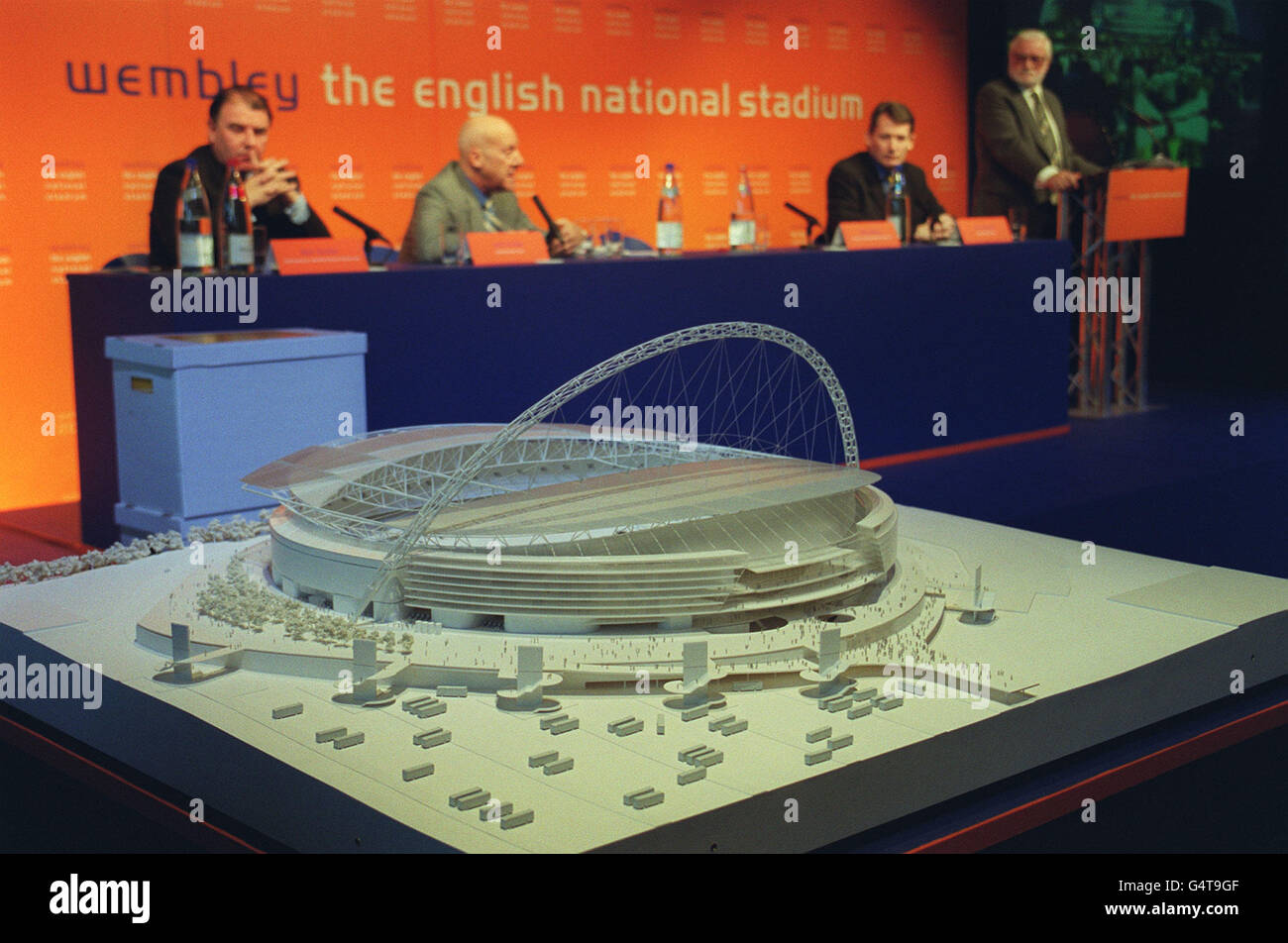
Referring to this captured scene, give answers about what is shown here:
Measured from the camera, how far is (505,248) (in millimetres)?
4871

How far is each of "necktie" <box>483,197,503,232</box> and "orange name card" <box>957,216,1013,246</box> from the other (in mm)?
1992

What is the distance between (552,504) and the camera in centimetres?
277

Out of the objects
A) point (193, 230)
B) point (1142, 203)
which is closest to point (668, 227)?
point (193, 230)

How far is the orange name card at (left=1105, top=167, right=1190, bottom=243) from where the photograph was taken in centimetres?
700

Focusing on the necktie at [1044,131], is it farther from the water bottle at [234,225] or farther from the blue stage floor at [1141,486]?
the water bottle at [234,225]

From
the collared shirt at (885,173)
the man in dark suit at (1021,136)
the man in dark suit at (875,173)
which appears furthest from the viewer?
the man in dark suit at (1021,136)

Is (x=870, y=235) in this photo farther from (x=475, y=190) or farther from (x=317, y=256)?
(x=317, y=256)

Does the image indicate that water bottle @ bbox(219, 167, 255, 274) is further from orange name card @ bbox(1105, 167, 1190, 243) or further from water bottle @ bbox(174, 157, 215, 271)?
orange name card @ bbox(1105, 167, 1190, 243)

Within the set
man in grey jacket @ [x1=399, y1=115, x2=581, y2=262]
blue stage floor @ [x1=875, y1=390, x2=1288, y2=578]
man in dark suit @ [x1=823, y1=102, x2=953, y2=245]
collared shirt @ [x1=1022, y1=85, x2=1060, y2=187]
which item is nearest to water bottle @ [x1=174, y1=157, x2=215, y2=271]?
man in grey jacket @ [x1=399, y1=115, x2=581, y2=262]

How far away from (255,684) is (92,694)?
0.96 ft

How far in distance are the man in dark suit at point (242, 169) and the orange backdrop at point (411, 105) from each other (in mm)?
1010

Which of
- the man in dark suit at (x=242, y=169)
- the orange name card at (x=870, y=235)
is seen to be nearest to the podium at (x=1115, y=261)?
the orange name card at (x=870, y=235)

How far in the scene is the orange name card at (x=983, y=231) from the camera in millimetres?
6254

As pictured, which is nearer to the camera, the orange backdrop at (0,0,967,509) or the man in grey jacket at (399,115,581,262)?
the man in grey jacket at (399,115,581,262)
